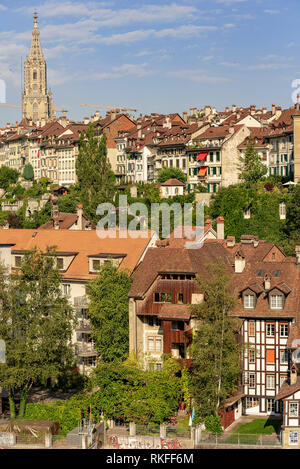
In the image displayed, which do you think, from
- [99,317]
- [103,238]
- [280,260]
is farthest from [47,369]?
[280,260]

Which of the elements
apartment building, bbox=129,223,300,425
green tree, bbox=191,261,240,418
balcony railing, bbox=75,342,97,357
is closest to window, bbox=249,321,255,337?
apartment building, bbox=129,223,300,425

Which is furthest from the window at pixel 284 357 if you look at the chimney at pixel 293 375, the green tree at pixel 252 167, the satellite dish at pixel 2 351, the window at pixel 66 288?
the green tree at pixel 252 167

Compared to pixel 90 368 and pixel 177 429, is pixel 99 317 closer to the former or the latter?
pixel 90 368

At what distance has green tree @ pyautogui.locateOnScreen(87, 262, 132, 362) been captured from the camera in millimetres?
60203

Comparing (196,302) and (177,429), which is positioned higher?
(196,302)

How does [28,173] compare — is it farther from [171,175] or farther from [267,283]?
[267,283]

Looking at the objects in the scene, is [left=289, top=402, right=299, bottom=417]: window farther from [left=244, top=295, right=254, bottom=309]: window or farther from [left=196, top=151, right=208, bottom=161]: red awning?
[left=196, top=151, right=208, bottom=161]: red awning

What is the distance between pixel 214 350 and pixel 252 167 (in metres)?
54.3

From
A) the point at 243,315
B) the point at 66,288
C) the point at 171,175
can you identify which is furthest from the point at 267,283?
the point at 171,175

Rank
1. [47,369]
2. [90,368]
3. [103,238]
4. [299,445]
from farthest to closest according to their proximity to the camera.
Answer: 1. [103,238]
2. [90,368]
3. [47,369]
4. [299,445]

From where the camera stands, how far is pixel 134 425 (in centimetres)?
5288

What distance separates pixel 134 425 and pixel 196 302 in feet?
31.2

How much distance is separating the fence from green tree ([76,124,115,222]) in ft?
166
